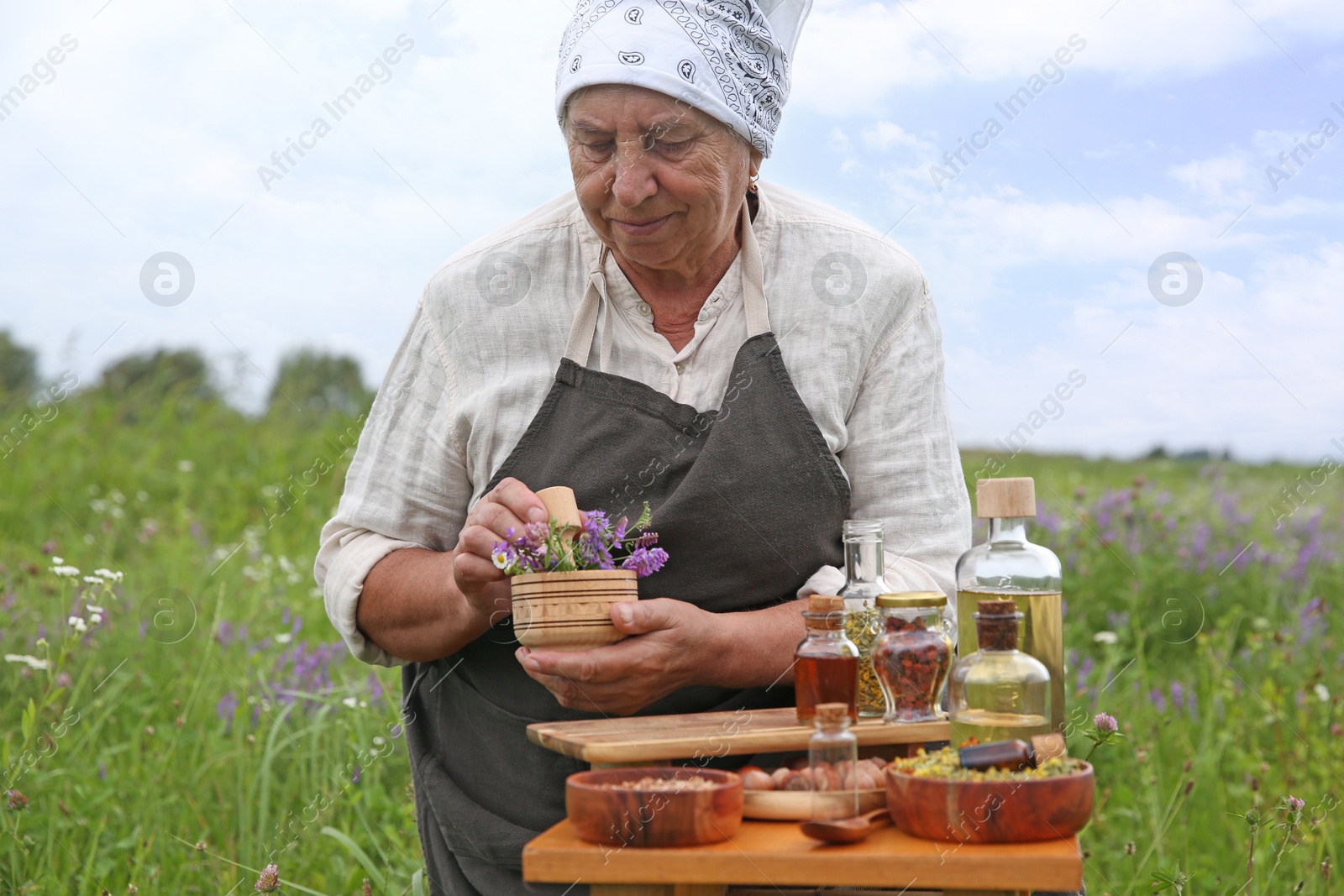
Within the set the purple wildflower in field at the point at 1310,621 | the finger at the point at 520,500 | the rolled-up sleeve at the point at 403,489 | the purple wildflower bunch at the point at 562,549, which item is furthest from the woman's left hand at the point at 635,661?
the purple wildflower in field at the point at 1310,621

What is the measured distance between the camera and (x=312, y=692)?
392cm

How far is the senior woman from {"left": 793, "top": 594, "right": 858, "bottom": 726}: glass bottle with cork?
0.76 ft

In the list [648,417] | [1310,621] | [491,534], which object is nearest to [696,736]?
[491,534]

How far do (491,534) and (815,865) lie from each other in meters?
0.80

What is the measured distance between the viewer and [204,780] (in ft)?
11.4

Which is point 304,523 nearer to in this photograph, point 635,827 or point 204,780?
point 204,780

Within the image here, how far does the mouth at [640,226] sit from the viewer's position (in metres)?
2.20

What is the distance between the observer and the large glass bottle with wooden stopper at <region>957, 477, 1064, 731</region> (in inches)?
70.7

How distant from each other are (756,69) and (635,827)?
1.50 metres

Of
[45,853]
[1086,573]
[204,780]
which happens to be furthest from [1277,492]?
[45,853]

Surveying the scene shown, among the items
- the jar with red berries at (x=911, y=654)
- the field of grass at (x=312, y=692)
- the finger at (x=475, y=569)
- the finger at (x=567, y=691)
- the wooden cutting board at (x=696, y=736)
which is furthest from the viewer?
the field of grass at (x=312, y=692)

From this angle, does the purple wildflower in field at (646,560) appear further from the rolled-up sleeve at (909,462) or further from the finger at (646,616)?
the rolled-up sleeve at (909,462)

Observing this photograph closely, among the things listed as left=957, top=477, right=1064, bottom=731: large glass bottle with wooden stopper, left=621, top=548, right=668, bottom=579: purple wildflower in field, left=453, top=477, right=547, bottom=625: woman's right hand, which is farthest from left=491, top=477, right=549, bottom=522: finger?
left=957, top=477, right=1064, bottom=731: large glass bottle with wooden stopper

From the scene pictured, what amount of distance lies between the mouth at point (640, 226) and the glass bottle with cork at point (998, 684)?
97 centimetres
